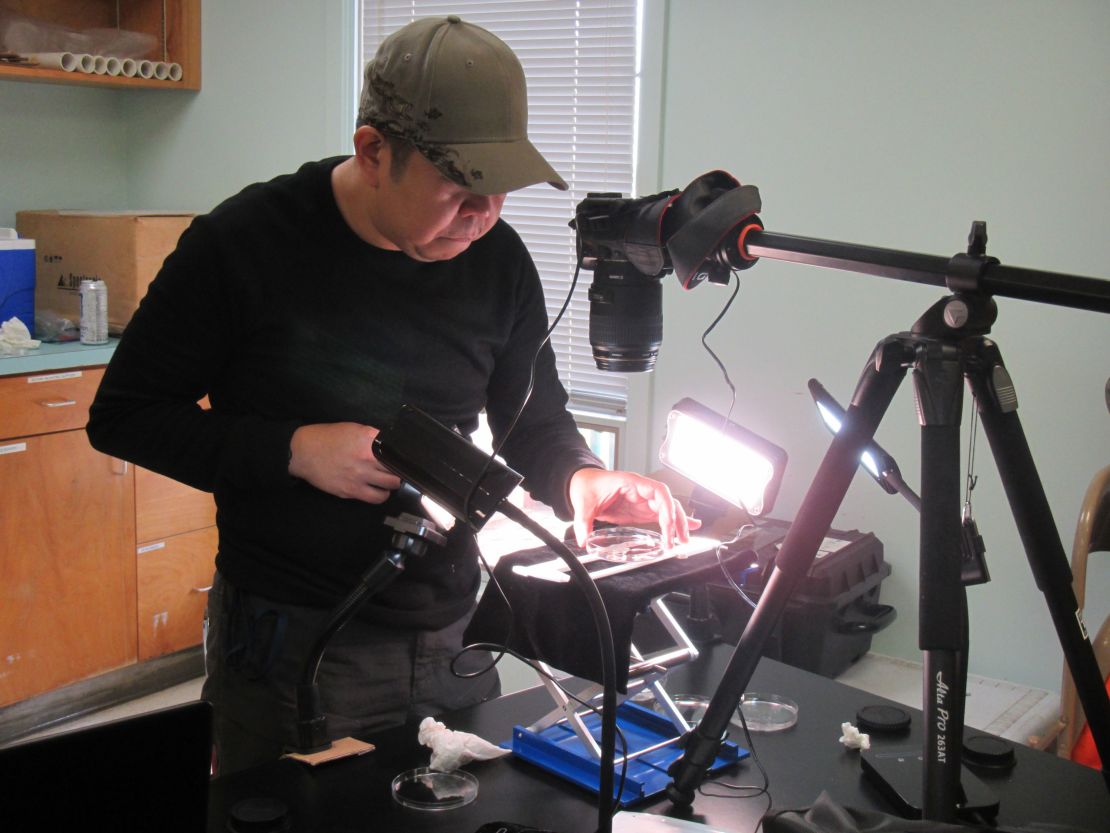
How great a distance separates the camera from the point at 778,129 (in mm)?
2559

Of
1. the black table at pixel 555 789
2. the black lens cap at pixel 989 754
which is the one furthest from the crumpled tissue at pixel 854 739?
the black lens cap at pixel 989 754

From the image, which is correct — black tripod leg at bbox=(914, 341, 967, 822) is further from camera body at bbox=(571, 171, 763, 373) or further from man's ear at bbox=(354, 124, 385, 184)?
man's ear at bbox=(354, 124, 385, 184)

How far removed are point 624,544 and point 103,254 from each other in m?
2.41

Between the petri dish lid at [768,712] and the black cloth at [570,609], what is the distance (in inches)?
8.7

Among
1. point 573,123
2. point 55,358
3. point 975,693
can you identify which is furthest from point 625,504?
point 55,358

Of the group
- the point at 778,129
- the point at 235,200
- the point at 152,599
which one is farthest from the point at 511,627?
the point at 152,599

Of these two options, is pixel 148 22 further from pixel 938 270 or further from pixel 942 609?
pixel 942 609

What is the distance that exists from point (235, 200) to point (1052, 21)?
1.69m

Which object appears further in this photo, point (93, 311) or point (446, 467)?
point (93, 311)

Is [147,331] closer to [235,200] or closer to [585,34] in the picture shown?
[235,200]

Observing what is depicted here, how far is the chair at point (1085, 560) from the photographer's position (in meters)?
1.90

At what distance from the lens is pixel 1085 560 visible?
1.94 m

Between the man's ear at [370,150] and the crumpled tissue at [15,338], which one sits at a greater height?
the man's ear at [370,150]

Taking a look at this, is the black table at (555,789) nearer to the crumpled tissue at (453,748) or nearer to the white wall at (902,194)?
the crumpled tissue at (453,748)
